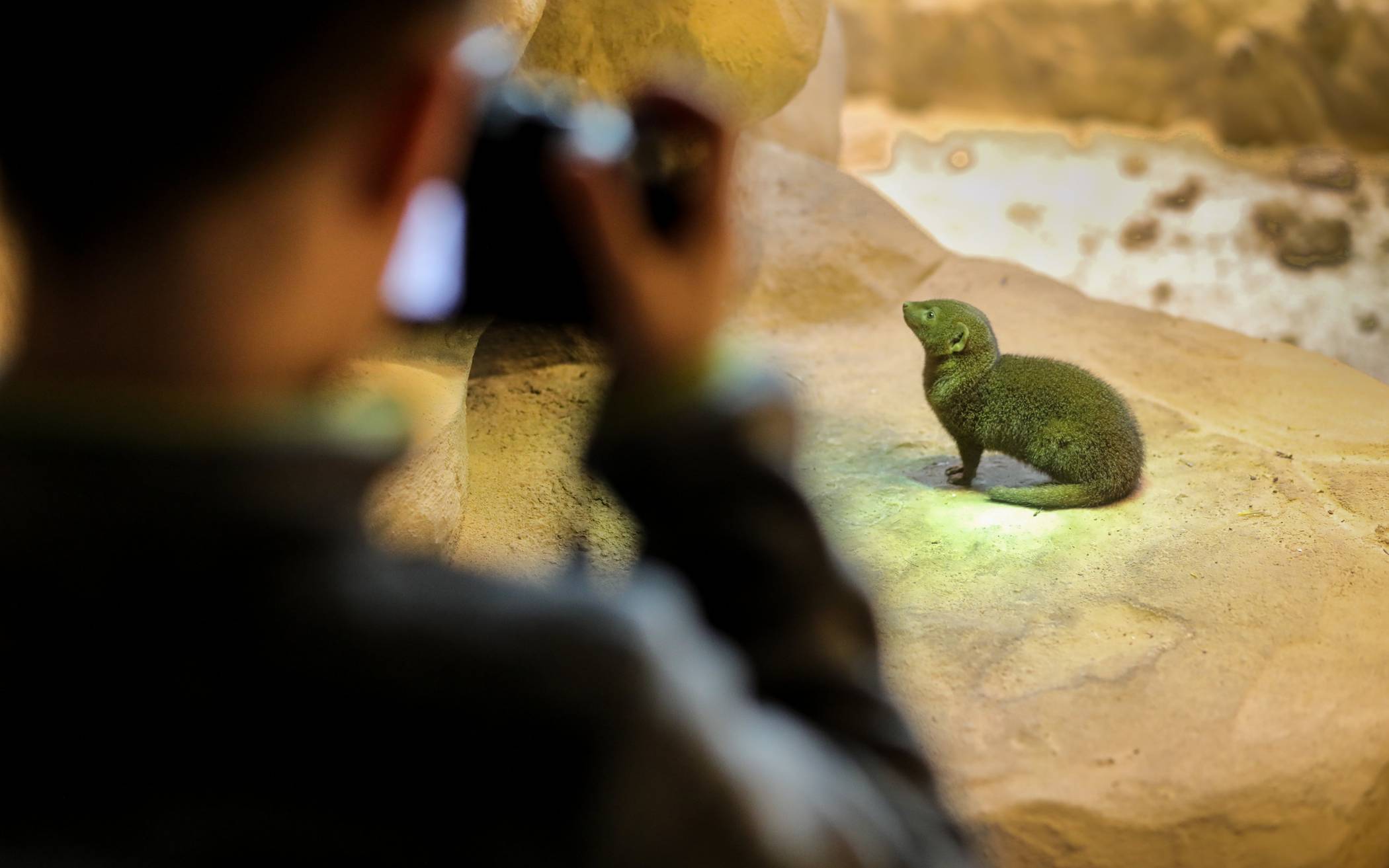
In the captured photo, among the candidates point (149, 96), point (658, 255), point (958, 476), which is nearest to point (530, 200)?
point (658, 255)

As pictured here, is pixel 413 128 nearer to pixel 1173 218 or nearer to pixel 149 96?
pixel 149 96

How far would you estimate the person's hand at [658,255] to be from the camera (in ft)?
2.18

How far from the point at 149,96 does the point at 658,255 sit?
29 centimetres

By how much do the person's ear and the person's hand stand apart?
3.0 inches

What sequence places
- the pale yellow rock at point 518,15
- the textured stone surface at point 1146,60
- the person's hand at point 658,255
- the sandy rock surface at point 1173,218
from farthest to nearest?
the textured stone surface at point 1146,60 < the sandy rock surface at point 1173,218 < the pale yellow rock at point 518,15 < the person's hand at point 658,255

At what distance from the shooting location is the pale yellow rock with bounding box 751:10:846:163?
5.79 meters

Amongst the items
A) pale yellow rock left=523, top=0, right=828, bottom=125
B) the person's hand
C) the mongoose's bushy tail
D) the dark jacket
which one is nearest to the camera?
the person's hand

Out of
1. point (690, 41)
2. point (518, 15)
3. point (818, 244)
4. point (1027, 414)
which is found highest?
point (690, 41)

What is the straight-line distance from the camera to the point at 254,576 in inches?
21.8

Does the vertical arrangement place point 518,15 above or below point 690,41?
below

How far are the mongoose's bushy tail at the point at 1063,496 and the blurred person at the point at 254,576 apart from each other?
2.21m

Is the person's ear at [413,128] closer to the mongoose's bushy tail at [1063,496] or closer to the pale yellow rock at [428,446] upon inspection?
the pale yellow rock at [428,446]

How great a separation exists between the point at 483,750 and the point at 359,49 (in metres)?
0.38

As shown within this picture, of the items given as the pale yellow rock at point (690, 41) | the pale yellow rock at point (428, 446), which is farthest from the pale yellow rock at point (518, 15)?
the pale yellow rock at point (428, 446)
